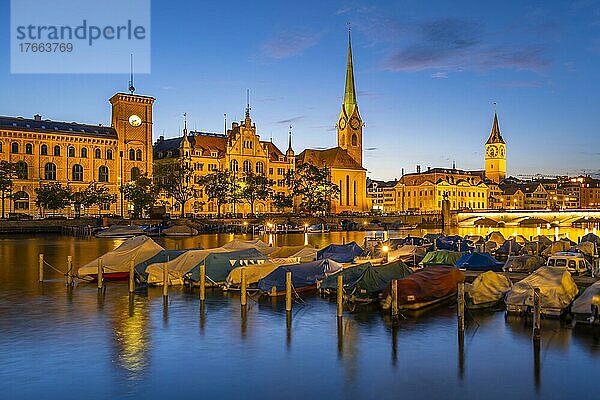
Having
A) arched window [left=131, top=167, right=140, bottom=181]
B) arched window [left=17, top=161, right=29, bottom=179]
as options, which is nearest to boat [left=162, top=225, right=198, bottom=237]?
arched window [left=17, top=161, right=29, bottom=179]

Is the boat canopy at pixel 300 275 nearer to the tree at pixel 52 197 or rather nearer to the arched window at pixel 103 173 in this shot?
the tree at pixel 52 197

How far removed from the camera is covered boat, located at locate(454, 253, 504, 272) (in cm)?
4516

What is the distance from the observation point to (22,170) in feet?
386

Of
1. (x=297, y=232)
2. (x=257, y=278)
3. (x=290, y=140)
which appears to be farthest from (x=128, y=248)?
(x=290, y=140)

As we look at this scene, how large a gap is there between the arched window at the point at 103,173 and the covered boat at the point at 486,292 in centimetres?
11328

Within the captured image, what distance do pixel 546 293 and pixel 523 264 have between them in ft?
48.7

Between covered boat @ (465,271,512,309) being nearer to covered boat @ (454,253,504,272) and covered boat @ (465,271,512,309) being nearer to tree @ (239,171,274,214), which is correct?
covered boat @ (454,253,504,272)

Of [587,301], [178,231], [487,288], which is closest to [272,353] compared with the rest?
[487,288]

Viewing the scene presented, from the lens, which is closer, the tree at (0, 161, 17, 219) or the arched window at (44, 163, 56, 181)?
the tree at (0, 161, 17, 219)

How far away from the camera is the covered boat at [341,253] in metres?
50.9

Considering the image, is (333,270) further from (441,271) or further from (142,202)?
(142,202)

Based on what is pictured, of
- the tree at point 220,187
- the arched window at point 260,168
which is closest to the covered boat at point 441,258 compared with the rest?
the tree at point 220,187

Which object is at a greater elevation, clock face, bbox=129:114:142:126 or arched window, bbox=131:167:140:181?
clock face, bbox=129:114:142:126

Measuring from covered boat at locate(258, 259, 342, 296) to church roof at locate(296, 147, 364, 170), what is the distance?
14270 cm
